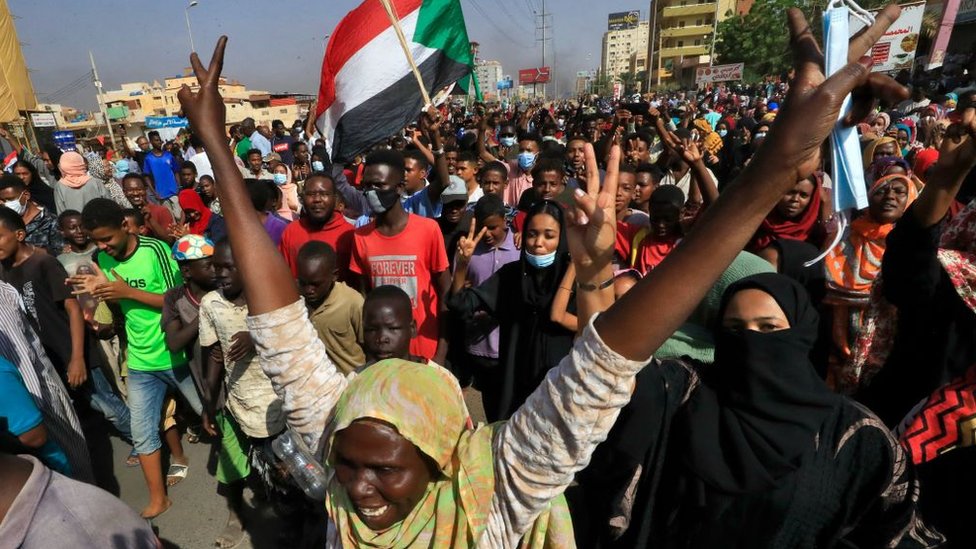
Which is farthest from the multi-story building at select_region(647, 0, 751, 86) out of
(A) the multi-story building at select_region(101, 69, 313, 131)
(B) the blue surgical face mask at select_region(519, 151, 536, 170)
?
(B) the blue surgical face mask at select_region(519, 151, 536, 170)

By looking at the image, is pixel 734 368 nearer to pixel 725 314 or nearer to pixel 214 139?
pixel 725 314

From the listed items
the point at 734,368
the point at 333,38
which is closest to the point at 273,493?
the point at 734,368

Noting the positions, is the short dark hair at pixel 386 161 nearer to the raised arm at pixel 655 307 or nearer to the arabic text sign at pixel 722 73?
the raised arm at pixel 655 307

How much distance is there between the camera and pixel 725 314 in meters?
1.60

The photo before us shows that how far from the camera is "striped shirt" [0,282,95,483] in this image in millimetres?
2172

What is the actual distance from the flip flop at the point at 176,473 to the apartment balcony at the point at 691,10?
7086 centimetres

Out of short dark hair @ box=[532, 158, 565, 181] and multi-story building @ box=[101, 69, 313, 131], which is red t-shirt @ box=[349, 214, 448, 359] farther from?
multi-story building @ box=[101, 69, 313, 131]

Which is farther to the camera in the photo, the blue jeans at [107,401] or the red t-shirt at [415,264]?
the blue jeans at [107,401]

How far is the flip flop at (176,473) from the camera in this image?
3279mm

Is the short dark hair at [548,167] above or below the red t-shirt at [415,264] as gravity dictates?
above

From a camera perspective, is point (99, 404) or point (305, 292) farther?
point (99, 404)

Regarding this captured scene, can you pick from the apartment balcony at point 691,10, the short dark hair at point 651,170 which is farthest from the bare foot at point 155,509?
the apartment balcony at point 691,10

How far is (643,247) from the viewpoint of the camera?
3076mm

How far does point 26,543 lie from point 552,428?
1331mm
